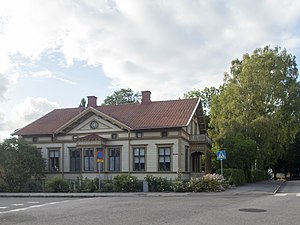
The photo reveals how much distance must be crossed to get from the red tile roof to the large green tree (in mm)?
10417

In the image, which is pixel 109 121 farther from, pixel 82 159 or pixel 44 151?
pixel 44 151

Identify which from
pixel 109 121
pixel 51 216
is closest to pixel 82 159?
pixel 109 121

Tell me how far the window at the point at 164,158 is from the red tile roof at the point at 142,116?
6.56 ft

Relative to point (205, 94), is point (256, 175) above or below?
below

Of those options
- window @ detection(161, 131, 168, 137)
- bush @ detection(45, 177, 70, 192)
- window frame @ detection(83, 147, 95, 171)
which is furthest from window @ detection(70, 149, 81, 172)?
window @ detection(161, 131, 168, 137)

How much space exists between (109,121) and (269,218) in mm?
22978

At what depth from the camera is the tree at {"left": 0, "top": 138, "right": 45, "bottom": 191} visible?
102ft

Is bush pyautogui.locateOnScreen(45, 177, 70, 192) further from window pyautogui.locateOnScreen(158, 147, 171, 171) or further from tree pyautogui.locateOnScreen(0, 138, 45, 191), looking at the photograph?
window pyautogui.locateOnScreen(158, 147, 171, 171)

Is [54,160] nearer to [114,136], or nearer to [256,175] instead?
[114,136]

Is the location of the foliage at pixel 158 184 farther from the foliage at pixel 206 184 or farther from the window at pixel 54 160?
the window at pixel 54 160

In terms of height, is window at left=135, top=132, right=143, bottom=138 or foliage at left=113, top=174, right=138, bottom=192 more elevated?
window at left=135, top=132, right=143, bottom=138

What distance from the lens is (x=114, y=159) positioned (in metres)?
34.6

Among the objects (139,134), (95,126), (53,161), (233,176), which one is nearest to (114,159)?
(139,134)

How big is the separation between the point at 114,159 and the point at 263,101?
21.5m
